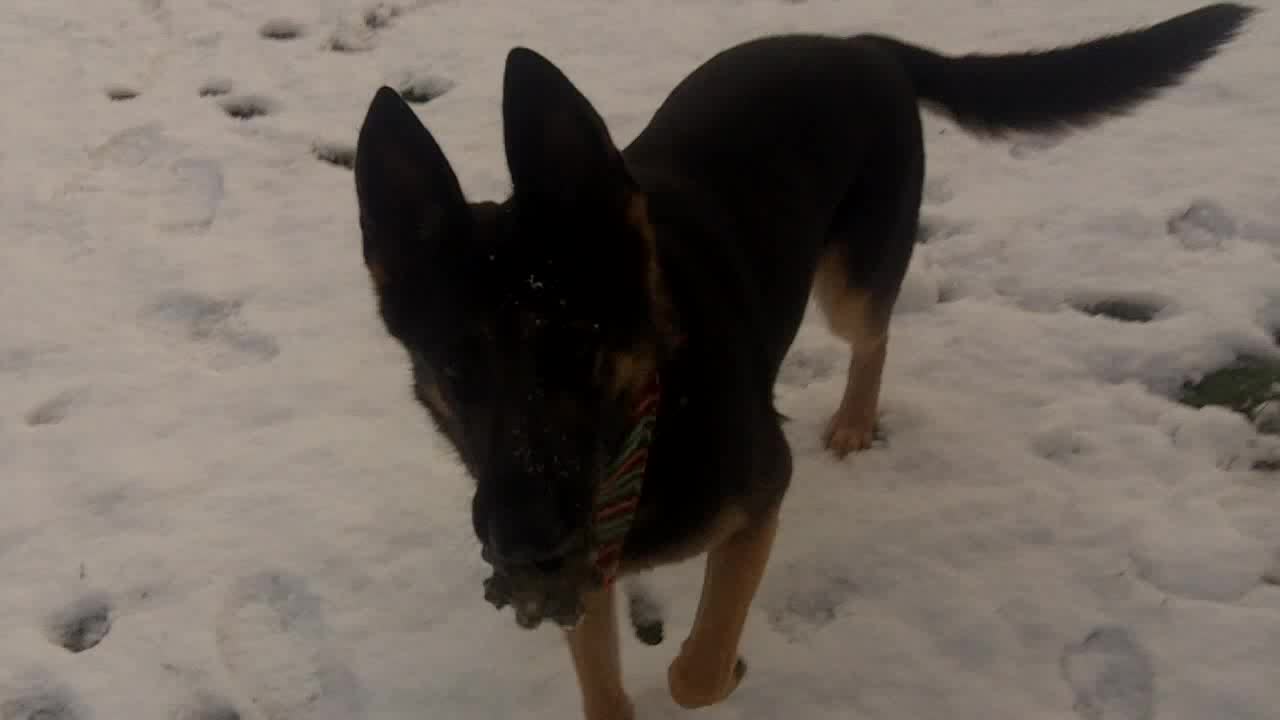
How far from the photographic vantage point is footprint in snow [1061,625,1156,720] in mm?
2422

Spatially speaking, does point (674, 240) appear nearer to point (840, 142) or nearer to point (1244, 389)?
point (840, 142)

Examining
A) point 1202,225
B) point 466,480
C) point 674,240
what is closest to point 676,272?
point 674,240

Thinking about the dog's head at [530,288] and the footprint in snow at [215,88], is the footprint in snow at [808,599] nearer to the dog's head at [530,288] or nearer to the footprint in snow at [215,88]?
the dog's head at [530,288]

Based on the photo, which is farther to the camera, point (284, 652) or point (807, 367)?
point (807, 367)

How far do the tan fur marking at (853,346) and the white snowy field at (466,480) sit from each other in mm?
80

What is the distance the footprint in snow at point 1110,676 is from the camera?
242 cm

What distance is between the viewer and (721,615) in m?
2.22

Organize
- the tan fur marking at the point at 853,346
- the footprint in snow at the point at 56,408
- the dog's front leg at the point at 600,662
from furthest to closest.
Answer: the footprint in snow at the point at 56,408, the tan fur marking at the point at 853,346, the dog's front leg at the point at 600,662

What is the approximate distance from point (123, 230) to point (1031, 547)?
3.50m

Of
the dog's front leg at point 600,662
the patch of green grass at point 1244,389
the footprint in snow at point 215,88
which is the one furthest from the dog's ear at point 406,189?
the footprint in snow at point 215,88

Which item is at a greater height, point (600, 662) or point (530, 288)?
point (530, 288)

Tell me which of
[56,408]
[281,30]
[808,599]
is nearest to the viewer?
[808,599]

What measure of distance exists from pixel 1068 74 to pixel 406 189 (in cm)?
195

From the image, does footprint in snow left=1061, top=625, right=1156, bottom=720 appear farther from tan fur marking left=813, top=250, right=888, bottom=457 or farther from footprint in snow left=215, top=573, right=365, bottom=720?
footprint in snow left=215, top=573, right=365, bottom=720
